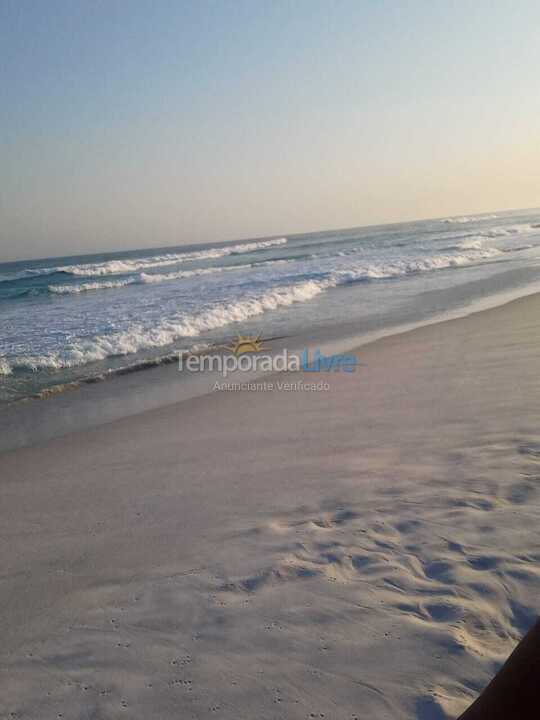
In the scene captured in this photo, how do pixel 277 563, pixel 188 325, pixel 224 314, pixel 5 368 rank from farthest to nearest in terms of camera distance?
pixel 224 314
pixel 188 325
pixel 5 368
pixel 277 563

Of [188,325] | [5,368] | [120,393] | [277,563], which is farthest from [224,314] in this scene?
[277,563]

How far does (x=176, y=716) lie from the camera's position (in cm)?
204

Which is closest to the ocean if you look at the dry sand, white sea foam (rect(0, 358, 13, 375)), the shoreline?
white sea foam (rect(0, 358, 13, 375))

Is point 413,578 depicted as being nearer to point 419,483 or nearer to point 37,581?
point 419,483

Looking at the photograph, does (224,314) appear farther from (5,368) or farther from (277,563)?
(277,563)

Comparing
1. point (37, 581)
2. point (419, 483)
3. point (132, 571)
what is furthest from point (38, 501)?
point (419, 483)

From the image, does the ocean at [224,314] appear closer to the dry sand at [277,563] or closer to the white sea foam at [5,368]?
the white sea foam at [5,368]

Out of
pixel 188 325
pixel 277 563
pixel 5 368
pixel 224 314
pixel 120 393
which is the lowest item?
pixel 277 563

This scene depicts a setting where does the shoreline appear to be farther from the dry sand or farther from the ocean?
the dry sand

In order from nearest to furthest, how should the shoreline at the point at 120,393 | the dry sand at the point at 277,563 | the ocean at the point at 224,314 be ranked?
the dry sand at the point at 277,563, the shoreline at the point at 120,393, the ocean at the point at 224,314

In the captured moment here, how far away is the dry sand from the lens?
2.14m

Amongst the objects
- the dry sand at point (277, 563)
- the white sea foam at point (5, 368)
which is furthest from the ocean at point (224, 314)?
the dry sand at point (277, 563)

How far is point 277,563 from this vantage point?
2.95m

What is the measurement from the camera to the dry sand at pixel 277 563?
2.14 metres
